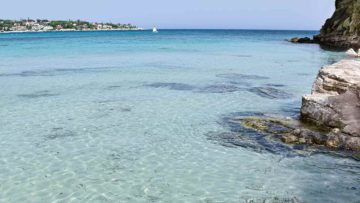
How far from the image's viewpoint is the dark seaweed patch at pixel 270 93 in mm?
19763

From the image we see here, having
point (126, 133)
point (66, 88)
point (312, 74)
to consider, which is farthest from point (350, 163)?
point (312, 74)

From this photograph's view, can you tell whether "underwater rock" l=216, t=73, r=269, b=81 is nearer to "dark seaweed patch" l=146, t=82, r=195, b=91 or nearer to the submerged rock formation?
"dark seaweed patch" l=146, t=82, r=195, b=91

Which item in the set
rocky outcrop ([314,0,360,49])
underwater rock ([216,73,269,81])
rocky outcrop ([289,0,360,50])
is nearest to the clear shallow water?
underwater rock ([216,73,269,81])

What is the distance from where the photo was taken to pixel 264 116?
1537 cm

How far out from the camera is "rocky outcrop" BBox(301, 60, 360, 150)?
12.0 m

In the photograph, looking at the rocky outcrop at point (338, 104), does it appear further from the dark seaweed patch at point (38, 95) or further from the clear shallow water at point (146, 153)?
the dark seaweed patch at point (38, 95)

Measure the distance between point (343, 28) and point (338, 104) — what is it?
61025mm

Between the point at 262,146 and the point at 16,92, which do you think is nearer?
the point at 262,146

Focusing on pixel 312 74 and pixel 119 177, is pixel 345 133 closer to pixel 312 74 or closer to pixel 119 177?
pixel 119 177

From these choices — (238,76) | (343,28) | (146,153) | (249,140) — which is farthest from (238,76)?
(343,28)

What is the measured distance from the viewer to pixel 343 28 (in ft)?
225

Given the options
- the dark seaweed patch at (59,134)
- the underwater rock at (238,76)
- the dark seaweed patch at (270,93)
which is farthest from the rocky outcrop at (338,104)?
the underwater rock at (238,76)

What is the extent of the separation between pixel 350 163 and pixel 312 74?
20.0m

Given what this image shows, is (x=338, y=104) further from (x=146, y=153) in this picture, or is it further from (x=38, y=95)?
(x=38, y=95)
